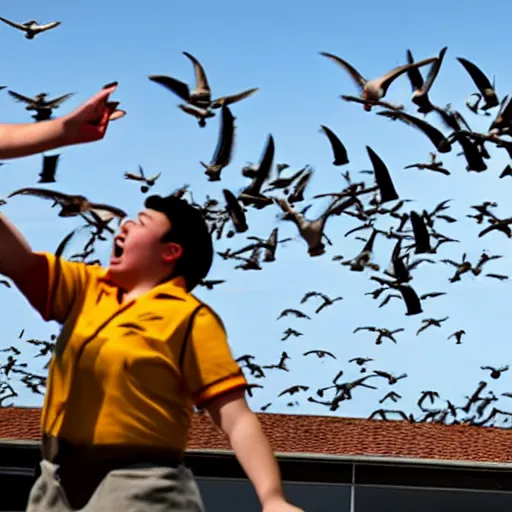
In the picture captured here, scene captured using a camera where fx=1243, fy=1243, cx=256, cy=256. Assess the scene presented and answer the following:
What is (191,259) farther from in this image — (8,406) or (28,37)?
(8,406)

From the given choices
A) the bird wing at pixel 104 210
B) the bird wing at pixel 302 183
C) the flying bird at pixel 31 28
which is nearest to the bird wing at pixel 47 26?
the flying bird at pixel 31 28

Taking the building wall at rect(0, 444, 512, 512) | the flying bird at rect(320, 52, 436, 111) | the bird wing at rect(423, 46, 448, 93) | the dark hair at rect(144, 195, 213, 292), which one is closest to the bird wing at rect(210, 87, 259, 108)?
the flying bird at rect(320, 52, 436, 111)

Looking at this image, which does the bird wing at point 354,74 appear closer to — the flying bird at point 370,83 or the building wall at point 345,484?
the flying bird at point 370,83

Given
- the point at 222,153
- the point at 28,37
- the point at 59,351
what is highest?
the point at 59,351

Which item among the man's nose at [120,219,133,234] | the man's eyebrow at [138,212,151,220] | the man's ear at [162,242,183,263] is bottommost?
the man's ear at [162,242,183,263]

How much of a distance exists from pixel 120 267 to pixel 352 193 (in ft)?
68.8

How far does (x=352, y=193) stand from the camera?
25016 millimetres

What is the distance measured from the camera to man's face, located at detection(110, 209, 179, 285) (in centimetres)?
423

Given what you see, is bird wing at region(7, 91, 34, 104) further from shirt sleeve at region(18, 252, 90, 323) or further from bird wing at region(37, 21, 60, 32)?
shirt sleeve at region(18, 252, 90, 323)

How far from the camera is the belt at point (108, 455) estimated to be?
3.96 m

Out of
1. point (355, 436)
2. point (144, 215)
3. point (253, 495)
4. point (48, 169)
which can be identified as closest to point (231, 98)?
point (48, 169)

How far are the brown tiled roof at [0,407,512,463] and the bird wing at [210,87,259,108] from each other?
24.0 feet

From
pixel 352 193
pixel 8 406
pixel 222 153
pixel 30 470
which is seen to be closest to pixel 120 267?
pixel 222 153

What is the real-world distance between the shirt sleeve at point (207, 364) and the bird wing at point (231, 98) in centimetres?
1208
